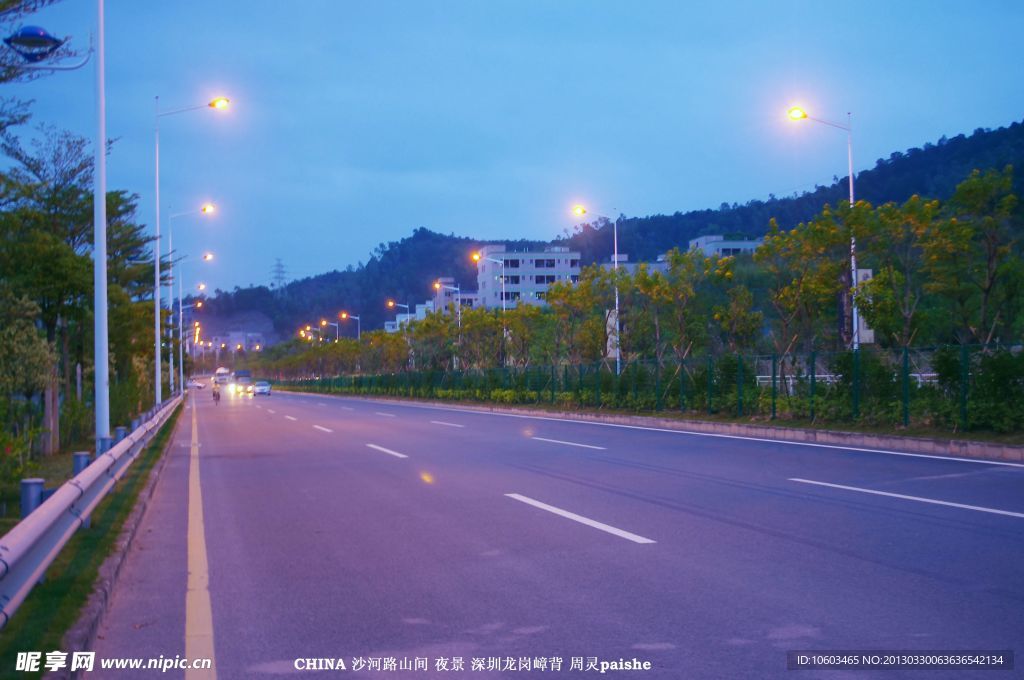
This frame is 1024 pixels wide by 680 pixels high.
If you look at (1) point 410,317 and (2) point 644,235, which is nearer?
(1) point 410,317

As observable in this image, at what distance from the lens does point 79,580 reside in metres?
6.49

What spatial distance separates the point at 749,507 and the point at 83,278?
14176 millimetres

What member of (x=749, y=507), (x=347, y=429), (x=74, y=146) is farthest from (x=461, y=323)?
(x=749, y=507)

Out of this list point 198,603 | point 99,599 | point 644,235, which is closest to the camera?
point 99,599

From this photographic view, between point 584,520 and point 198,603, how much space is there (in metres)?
4.29

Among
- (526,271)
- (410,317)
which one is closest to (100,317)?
(410,317)

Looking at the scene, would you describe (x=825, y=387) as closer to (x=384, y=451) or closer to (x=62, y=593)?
(x=384, y=451)

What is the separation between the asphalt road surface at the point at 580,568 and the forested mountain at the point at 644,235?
1268 inches

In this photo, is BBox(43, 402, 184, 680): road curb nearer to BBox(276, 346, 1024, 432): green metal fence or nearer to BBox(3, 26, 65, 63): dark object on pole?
BBox(3, 26, 65, 63): dark object on pole

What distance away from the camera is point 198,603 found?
6566mm

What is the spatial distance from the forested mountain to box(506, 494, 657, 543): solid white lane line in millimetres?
33831

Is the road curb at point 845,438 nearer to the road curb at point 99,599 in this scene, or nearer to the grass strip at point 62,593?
the road curb at point 99,599

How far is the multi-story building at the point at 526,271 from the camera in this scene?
108 m

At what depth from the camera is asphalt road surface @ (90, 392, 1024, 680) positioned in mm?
5383
